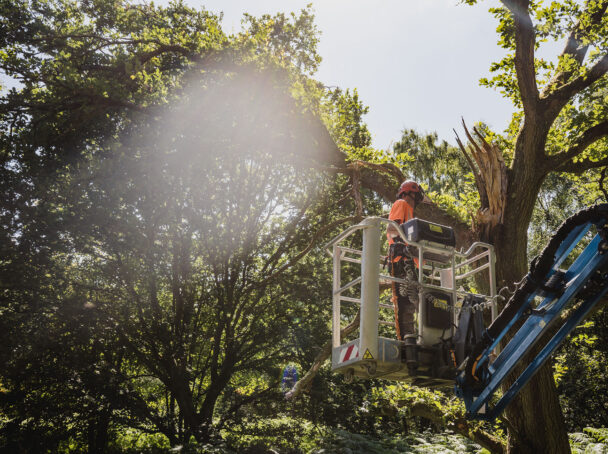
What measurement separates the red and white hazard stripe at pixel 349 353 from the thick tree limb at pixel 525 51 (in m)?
5.93

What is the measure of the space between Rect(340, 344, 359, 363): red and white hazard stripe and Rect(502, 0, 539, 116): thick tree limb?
5.93 metres

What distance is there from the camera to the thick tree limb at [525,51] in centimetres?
822

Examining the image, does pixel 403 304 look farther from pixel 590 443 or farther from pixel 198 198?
pixel 198 198

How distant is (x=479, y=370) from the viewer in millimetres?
4164

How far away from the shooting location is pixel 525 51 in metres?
8.24

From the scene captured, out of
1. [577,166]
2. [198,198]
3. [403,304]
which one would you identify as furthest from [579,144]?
[198,198]

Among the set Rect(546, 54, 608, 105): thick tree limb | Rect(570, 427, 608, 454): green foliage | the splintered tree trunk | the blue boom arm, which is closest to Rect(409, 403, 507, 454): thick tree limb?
the splintered tree trunk

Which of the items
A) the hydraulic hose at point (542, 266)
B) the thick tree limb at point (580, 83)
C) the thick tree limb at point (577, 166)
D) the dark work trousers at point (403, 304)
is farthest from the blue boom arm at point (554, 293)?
the thick tree limb at point (577, 166)

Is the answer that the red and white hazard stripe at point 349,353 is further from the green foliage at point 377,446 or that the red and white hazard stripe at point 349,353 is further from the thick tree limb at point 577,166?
the thick tree limb at point 577,166

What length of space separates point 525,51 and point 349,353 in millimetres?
6475

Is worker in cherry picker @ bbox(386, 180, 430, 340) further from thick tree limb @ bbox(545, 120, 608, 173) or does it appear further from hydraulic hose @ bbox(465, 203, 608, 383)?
thick tree limb @ bbox(545, 120, 608, 173)

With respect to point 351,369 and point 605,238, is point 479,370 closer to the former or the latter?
point 351,369

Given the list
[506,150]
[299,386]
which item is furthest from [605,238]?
[506,150]

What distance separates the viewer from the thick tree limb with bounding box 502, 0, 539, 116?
822 centimetres
